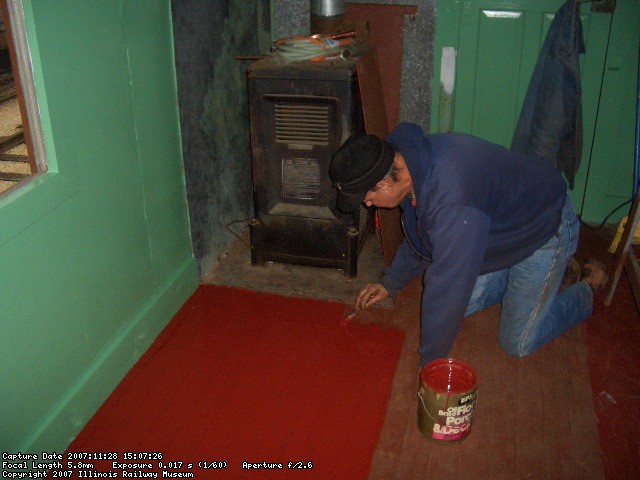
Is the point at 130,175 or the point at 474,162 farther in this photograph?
the point at 130,175

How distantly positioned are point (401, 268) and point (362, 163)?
35.4 inches

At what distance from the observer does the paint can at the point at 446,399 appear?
2.27 m

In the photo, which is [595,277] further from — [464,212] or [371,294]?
[464,212]

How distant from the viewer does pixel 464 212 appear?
2086mm

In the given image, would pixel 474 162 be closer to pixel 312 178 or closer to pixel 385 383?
pixel 385 383

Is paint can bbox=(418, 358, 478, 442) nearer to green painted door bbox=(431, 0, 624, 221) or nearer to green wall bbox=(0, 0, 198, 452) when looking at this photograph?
green wall bbox=(0, 0, 198, 452)

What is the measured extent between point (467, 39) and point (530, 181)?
188 centimetres

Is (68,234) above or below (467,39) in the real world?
below

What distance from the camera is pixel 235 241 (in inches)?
160

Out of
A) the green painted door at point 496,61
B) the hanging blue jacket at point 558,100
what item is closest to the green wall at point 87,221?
the green painted door at point 496,61

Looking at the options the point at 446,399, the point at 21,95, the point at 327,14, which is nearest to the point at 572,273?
the point at 446,399

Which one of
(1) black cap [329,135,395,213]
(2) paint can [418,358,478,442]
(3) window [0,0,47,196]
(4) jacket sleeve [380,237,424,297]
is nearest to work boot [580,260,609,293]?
(4) jacket sleeve [380,237,424,297]

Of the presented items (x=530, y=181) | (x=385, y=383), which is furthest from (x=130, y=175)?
(x=530, y=181)

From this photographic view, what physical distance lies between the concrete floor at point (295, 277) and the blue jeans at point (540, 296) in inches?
27.3
